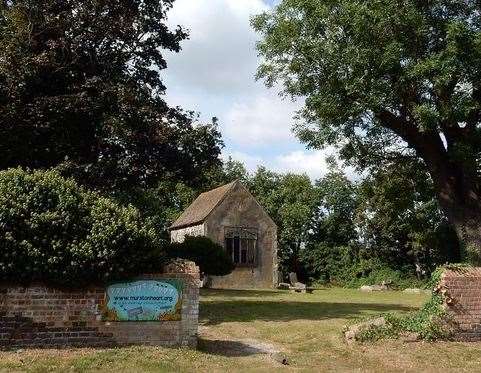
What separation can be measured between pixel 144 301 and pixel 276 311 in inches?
340

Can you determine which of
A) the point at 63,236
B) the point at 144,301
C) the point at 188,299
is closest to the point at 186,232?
the point at 188,299

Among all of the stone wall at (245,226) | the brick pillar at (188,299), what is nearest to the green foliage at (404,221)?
the stone wall at (245,226)

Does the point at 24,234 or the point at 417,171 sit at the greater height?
the point at 417,171

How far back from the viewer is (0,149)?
15.3 metres

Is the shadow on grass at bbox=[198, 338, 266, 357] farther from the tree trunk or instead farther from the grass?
the tree trunk

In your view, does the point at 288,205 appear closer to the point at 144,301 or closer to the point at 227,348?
the point at 227,348

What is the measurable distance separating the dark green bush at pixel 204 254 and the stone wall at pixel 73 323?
1154 cm

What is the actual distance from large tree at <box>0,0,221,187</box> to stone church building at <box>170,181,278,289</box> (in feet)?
64.4

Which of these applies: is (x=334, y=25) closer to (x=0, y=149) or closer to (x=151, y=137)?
(x=151, y=137)

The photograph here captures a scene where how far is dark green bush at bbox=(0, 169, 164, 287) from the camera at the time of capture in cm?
1061

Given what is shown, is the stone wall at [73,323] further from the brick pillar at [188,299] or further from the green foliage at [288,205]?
the green foliage at [288,205]

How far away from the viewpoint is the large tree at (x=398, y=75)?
55.8 feet

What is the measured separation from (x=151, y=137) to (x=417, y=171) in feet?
36.8

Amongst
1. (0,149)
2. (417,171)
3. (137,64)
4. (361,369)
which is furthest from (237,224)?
(361,369)
